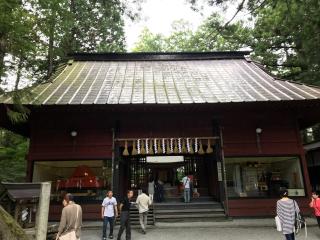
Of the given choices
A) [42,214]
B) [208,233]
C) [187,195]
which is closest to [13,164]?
[187,195]

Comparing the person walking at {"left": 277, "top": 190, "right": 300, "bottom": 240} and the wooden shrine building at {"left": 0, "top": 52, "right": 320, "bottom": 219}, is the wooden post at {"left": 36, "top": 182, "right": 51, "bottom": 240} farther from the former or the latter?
the person walking at {"left": 277, "top": 190, "right": 300, "bottom": 240}

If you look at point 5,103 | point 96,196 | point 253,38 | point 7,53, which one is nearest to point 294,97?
point 96,196

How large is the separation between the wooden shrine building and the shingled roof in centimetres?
8

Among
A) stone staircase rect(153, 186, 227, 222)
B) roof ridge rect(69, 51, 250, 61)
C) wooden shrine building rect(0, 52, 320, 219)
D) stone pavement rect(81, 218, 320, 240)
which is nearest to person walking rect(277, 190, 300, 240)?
stone pavement rect(81, 218, 320, 240)

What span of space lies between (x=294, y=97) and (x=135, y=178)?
31.3 ft

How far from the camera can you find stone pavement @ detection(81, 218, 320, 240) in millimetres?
9203

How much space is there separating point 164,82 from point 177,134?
10.5 ft

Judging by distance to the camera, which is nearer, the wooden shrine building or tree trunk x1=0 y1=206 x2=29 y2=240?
tree trunk x1=0 y1=206 x2=29 y2=240

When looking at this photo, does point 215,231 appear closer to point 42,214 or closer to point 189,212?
point 189,212

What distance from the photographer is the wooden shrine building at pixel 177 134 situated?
460 inches

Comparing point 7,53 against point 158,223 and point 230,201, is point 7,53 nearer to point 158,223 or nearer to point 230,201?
point 158,223

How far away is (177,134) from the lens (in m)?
12.6

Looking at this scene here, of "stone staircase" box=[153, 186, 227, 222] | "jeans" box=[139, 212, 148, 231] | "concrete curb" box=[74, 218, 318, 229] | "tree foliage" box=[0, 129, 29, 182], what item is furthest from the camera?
"tree foliage" box=[0, 129, 29, 182]

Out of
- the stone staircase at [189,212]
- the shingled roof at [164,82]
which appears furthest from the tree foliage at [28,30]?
the stone staircase at [189,212]
